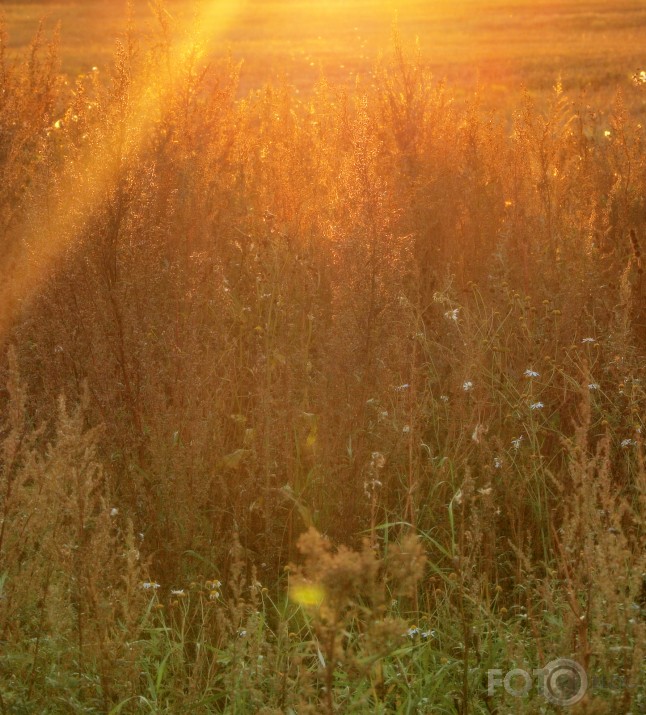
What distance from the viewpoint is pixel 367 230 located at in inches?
135

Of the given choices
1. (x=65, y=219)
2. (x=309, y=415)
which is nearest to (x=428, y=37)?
(x=65, y=219)

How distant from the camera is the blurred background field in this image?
2306cm

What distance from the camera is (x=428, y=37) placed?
122 ft

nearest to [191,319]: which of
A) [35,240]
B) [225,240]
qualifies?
[35,240]

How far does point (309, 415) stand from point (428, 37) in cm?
3607

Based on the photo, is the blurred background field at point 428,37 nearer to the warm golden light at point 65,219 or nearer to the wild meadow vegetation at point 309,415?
the wild meadow vegetation at point 309,415

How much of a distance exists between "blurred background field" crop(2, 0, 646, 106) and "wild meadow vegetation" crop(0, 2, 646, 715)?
9382 millimetres

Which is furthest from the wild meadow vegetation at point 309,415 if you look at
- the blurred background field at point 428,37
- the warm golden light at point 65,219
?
the blurred background field at point 428,37

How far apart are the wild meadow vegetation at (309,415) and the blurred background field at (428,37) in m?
9.38

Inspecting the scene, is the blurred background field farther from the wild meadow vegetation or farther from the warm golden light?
the warm golden light

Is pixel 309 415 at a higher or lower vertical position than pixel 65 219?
lower

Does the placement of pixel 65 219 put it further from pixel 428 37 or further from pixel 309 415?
pixel 428 37

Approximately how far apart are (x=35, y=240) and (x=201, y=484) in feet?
4.18

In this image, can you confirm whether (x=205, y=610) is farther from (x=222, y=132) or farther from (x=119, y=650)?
(x=222, y=132)
